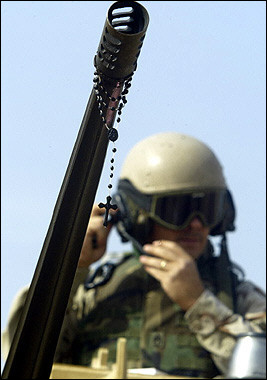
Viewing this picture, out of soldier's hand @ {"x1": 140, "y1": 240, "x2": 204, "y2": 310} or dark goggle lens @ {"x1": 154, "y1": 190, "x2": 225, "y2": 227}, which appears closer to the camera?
soldier's hand @ {"x1": 140, "y1": 240, "x2": 204, "y2": 310}

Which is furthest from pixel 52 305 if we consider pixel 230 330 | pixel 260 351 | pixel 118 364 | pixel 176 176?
pixel 176 176

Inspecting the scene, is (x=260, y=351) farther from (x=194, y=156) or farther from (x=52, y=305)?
(x=52, y=305)

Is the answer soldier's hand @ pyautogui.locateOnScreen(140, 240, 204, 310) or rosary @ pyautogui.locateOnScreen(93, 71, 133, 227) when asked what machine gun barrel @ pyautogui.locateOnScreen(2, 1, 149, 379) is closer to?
rosary @ pyautogui.locateOnScreen(93, 71, 133, 227)

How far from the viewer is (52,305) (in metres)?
0.86

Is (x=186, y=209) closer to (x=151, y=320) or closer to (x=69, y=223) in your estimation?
(x=151, y=320)

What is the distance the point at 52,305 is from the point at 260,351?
221 cm

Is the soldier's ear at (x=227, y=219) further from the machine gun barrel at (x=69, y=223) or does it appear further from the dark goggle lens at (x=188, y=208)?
the machine gun barrel at (x=69, y=223)

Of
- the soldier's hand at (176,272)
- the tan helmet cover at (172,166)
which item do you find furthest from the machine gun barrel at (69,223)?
the tan helmet cover at (172,166)

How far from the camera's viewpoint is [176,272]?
3471 mm

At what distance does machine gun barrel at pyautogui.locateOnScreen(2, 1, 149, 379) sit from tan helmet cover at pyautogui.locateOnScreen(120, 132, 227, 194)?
297cm

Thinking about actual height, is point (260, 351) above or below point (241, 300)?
below

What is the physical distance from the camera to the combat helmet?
3.82 meters

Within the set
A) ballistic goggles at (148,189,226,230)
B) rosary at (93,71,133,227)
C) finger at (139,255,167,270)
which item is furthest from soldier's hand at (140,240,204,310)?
rosary at (93,71,133,227)

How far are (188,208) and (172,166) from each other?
270 millimetres
